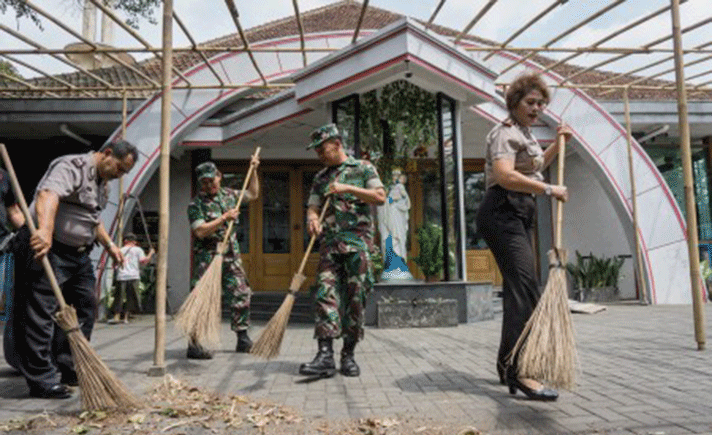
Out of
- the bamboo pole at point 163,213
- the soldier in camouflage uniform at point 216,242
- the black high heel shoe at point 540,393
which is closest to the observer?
the black high heel shoe at point 540,393

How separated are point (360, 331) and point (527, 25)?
511 centimetres

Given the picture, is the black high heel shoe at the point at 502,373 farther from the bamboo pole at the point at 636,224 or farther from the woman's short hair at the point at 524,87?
the bamboo pole at the point at 636,224

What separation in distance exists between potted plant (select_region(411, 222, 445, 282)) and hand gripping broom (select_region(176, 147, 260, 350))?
449cm

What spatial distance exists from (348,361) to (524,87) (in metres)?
2.29

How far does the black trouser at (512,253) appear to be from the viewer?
322 cm

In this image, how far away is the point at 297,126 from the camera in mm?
10625

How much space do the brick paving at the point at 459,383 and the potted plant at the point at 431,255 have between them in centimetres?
225

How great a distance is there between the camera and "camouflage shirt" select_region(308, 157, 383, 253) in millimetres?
3926

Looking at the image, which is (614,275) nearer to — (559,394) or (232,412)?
(559,394)

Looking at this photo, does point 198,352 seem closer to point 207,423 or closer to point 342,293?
point 342,293

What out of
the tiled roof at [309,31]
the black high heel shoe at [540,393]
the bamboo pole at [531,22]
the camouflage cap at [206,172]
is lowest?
the black high heel shoe at [540,393]

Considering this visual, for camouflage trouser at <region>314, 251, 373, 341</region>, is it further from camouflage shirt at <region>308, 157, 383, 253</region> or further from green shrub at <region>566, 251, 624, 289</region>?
green shrub at <region>566, 251, 624, 289</region>

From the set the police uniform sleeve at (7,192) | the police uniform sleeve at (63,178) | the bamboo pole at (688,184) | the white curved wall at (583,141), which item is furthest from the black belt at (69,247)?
the white curved wall at (583,141)

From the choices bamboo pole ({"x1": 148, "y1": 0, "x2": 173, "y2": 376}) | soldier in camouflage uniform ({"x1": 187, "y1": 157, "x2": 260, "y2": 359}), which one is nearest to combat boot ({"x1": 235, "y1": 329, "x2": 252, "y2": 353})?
soldier in camouflage uniform ({"x1": 187, "y1": 157, "x2": 260, "y2": 359})
